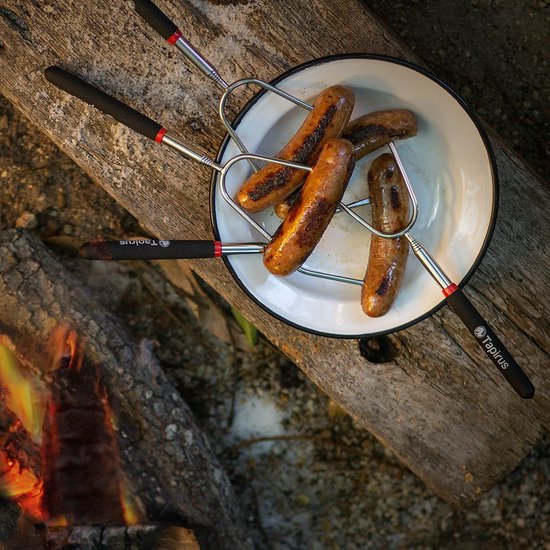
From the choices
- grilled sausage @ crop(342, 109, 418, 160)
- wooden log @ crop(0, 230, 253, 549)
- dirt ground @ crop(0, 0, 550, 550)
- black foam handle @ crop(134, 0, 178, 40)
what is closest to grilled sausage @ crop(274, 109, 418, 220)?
grilled sausage @ crop(342, 109, 418, 160)

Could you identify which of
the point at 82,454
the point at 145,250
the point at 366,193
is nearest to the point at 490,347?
the point at 366,193

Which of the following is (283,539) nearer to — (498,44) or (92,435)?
(92,435)

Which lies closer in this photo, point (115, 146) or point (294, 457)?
point (115, 146)

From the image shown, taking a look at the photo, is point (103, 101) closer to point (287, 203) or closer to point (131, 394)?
point (287, 203)

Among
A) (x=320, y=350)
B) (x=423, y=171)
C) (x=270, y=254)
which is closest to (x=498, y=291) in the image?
(x=423, y=171)

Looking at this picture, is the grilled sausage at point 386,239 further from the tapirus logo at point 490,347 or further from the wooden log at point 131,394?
the wooden log at point 131,394

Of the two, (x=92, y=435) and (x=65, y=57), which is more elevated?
(x=65, y=57)

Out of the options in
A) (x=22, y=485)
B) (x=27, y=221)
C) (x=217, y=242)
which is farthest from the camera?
(x=27, y=221)
